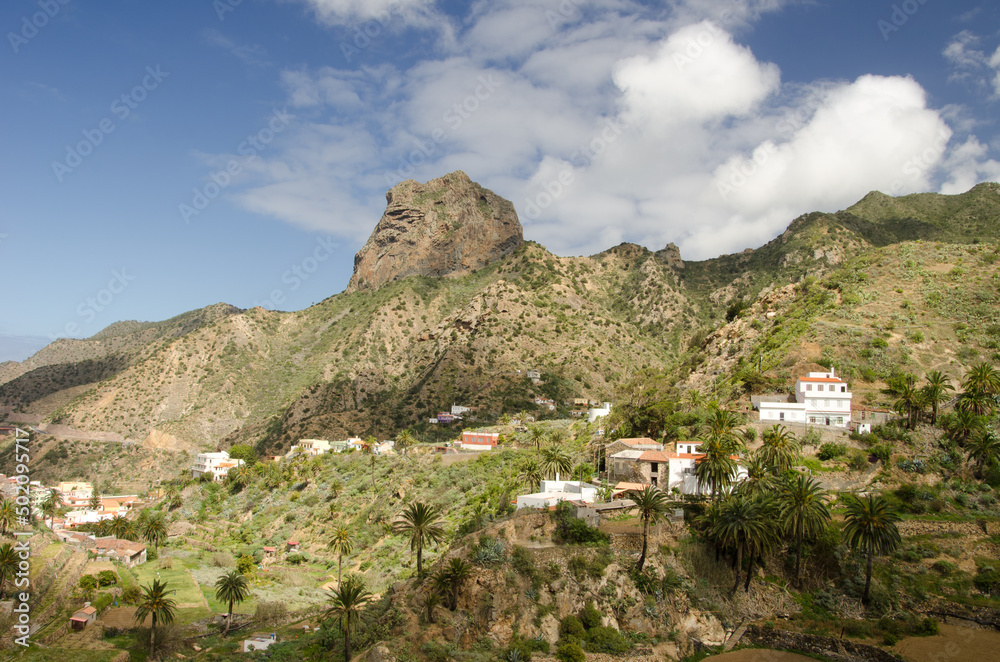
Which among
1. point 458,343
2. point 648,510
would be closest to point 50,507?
point 458,343

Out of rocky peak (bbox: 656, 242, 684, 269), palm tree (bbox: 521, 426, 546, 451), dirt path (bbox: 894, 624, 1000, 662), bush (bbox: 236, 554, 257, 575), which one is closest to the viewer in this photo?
dirt path (bbox: 894, 624, 1000, 662)

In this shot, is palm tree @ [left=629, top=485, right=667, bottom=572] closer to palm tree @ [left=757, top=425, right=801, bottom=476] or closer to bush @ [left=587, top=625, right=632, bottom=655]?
bush @ [left=587, top=625, right=632, bottom=655]

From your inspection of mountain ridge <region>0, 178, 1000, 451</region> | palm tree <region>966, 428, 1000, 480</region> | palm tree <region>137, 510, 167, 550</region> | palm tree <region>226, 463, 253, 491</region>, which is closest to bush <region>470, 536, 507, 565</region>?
palm tree <region>966, 428, 1000, 480</region>

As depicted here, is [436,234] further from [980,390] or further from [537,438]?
[980,390]

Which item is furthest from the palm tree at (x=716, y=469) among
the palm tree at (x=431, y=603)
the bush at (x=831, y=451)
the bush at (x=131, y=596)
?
the bush at (x=131, y=596)

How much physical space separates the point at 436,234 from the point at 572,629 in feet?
528

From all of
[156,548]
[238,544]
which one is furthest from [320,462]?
[156,548]

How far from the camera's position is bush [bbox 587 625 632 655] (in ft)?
107

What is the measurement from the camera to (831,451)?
45156 millimetres

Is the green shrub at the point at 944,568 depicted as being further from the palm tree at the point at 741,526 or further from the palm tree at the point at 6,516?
the palm tree at the point at 6,516

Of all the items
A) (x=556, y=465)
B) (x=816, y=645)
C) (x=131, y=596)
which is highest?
(x=556, y=465)

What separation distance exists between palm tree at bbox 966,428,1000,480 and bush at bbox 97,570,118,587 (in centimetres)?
6538

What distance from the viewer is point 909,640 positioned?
1280 inches

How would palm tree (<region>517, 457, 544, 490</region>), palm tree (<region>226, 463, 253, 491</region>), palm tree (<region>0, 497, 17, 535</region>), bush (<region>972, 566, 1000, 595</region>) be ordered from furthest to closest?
palm tree (<region>226, 463, 253, 491</region>) → palm tree (<region>0, 497, 17, 535</region>) → palm tree (<region>517, 457, 544, 490</region>) → bush (<region>972, 566, 1000, 595</region>)
